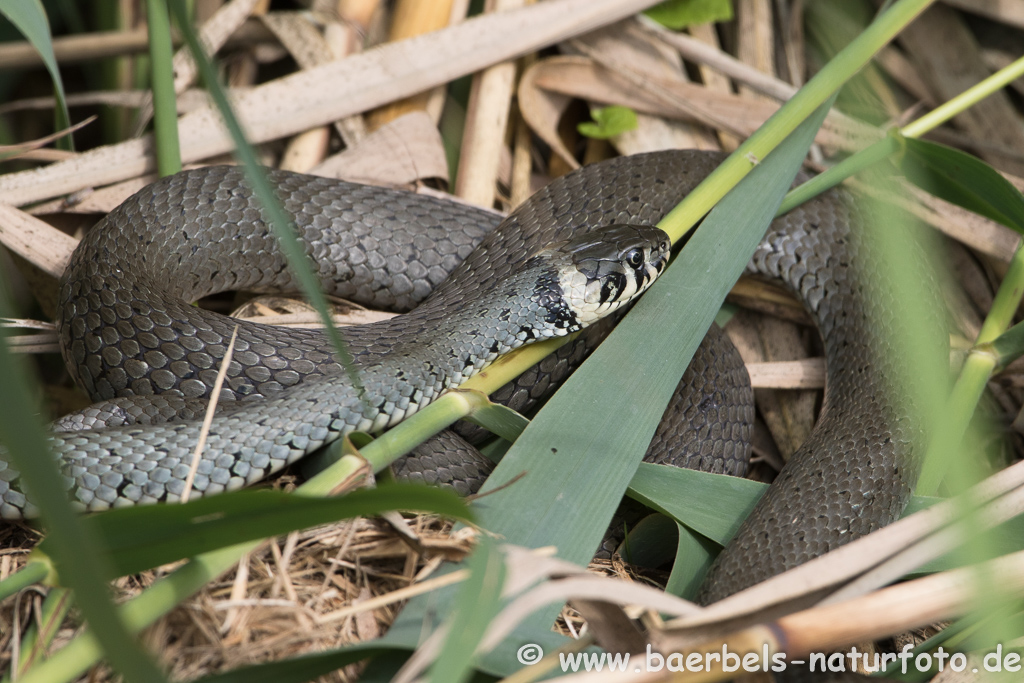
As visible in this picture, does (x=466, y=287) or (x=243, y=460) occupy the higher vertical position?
(x=466, y=287)

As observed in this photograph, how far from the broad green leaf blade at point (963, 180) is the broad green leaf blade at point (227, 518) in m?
2.22

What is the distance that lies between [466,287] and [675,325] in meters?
1.01

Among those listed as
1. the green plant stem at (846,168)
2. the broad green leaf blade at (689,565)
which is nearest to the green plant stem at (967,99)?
the green plant stem at (846,168)

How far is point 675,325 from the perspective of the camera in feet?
7.98

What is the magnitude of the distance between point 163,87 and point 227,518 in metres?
2.10

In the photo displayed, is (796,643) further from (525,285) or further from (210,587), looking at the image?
(525,285)

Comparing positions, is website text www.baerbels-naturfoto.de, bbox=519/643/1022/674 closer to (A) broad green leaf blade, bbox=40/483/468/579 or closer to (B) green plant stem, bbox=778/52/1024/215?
(A) broad green leaf blade, bbox=40/483/468/579

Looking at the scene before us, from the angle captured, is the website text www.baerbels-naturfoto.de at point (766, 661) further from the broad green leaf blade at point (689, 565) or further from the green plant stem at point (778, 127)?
the green plant stem at point (778, 127)

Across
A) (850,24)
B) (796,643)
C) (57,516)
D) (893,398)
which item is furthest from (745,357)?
(57,516)

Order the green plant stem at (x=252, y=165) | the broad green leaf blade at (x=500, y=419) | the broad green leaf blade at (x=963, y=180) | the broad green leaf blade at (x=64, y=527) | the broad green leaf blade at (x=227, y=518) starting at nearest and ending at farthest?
the broad green leaf blade at (x=64, y=527)
the green plant stem at (x=252, y=165)
the broad green leaf blade at (x=227, y=518)
the broad green leaf blade at (x=500, y=419)
the broad green leaf blade at (x=963, y=180)

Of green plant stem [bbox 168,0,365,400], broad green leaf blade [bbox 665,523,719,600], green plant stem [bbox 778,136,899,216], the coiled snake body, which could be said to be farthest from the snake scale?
green plant stem [bbox 168,0,365,400]

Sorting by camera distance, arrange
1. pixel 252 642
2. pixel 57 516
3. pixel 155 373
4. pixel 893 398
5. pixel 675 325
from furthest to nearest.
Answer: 1. pixel 893 398
2. pixel 155 373
3. pixel 675 325
4. pixel 252 642
5. pixel 57 516

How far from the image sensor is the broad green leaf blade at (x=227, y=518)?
1.34m

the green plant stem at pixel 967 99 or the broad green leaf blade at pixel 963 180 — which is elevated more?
the green plant stem at pixel 967 99
